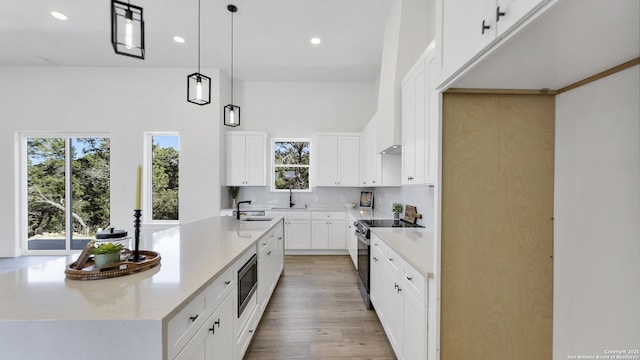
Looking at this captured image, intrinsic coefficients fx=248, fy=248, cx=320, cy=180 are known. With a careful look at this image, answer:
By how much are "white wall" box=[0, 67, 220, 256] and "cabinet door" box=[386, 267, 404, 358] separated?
375 cm

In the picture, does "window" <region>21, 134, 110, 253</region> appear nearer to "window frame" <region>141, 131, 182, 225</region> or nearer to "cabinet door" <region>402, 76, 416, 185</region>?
"window frame" <region>141, 131, 182, 225</region>

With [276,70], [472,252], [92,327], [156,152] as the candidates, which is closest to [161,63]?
[156,152]

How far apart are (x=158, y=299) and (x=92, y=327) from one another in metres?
0.20

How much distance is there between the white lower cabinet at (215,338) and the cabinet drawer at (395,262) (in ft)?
3.80

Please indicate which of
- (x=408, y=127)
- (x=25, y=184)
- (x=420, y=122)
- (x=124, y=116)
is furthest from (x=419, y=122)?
(x=25, y=184)

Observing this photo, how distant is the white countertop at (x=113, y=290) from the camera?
89cm

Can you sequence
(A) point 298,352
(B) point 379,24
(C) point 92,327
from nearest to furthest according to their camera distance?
(C) point 92,327
(A) point 298,352
(B) point 379,24

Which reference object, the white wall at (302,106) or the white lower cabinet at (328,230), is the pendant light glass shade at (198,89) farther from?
the white lower cabinet at (328,230)

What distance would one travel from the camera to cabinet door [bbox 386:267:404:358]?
1.76 metres

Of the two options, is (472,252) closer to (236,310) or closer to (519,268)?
(519,268)

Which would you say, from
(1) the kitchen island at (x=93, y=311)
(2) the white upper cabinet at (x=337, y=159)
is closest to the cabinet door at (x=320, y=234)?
(2) the white upper cabinet at (x=337, y=159)

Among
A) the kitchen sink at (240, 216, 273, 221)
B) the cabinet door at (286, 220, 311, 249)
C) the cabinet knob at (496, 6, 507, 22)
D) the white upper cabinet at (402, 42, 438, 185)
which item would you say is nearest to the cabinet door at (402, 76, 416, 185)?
the white upper cabinet at (402, 42, 438, 185)

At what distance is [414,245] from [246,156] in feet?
13.1

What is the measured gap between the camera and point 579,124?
3.79ft
